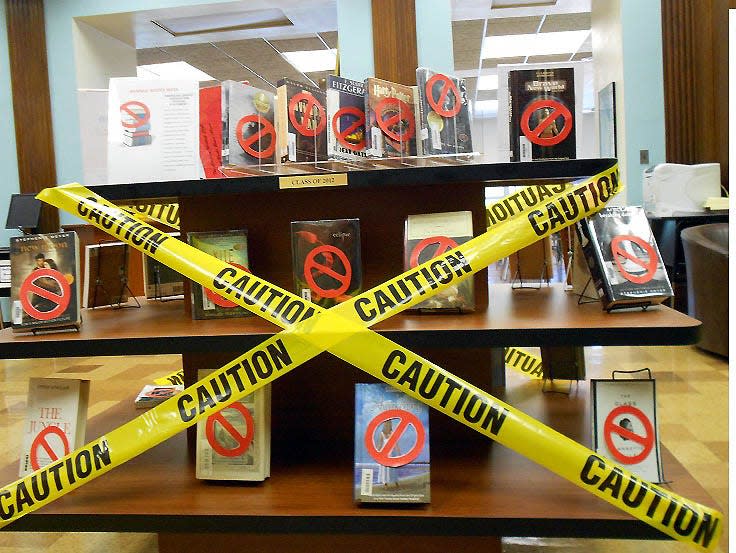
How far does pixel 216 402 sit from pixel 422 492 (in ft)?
1.59

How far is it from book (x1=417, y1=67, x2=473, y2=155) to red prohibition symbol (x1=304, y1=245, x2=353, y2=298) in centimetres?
32

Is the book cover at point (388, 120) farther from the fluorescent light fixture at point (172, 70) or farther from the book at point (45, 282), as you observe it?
the fluorescent light fixture at point (172, 70)

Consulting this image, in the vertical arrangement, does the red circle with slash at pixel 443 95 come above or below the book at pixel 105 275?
above

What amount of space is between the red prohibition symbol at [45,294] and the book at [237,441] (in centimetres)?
37

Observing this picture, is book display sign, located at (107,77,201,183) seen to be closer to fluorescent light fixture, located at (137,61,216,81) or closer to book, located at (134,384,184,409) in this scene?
book, located at (134,384,184,409)

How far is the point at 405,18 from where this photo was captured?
6.25 m

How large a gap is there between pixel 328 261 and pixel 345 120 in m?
0.34

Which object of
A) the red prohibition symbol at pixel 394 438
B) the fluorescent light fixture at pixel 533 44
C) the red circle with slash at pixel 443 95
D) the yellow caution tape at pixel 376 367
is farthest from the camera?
the fluorescent light fixture at pixel 533 44

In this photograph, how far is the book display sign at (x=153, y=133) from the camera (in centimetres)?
170

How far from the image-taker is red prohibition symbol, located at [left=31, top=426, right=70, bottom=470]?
171 centimetres

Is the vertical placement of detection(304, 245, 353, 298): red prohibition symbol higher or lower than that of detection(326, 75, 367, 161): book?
lower

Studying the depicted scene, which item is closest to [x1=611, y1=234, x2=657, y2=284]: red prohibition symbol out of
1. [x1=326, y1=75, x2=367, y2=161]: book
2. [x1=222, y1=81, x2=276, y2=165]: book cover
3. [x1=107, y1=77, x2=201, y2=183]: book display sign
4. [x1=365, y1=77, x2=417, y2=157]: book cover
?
[x1=365, y1=77, x2=417, y2=157]: book cover

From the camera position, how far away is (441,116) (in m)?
1.65

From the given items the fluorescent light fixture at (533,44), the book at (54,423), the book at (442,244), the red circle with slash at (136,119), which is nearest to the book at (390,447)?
the book at (442,244)
